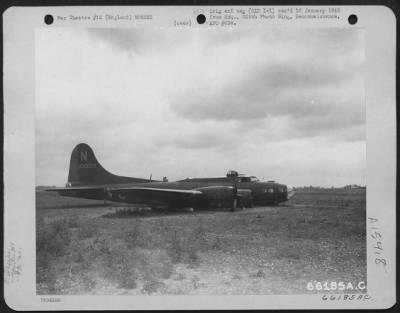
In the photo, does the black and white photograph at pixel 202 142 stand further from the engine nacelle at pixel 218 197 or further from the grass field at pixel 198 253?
the engine nacelle at pixel 218 197

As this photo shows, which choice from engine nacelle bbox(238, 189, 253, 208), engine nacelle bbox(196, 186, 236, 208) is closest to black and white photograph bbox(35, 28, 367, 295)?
engine nacelle bbox(196, 186, 236, 208)

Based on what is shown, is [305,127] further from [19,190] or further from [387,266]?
[19,190]

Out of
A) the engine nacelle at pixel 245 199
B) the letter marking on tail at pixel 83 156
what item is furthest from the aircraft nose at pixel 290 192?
the letter marking on tail at pixel 83 156

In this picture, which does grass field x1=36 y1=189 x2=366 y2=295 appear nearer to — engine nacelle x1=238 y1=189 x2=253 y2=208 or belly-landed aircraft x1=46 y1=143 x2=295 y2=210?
belly-landed aircraft x1=46 y1=143 x2=295 y2=210

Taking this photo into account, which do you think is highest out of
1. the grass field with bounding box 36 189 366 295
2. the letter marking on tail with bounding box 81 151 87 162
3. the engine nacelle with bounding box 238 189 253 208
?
the letter marking on tail with bounding box 81 151 87 162

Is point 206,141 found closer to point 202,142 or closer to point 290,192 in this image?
point 202,142

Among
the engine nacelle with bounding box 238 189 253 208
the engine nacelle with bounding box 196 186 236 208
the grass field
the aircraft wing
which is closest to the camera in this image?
the grass field

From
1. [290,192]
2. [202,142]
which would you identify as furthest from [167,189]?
[290,192]
